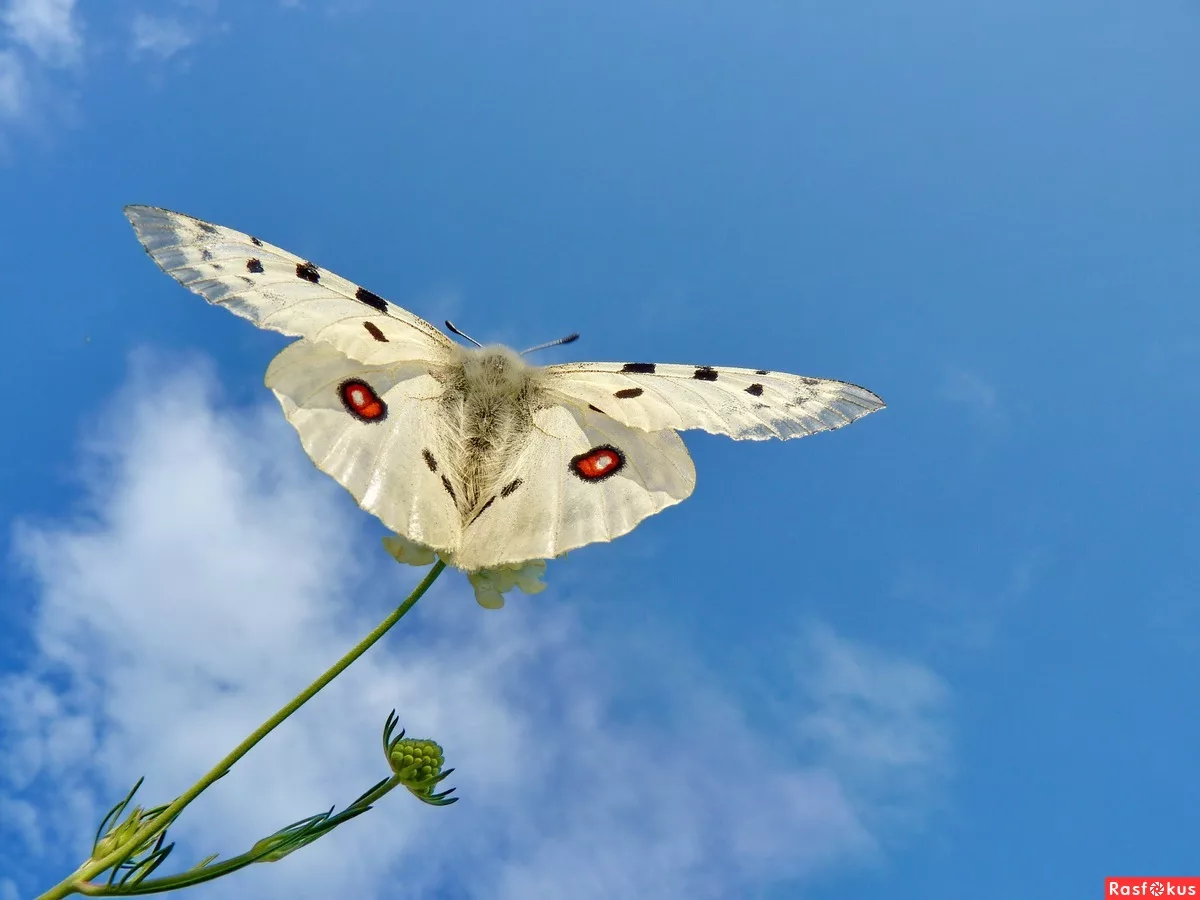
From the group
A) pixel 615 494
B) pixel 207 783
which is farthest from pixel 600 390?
pixel 207 783

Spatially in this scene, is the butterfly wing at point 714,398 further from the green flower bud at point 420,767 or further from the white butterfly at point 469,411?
the green flower bud at point 420,767

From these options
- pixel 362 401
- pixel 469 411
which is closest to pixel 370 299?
pixel 362 401

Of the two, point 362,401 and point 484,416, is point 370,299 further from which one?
point 484,416

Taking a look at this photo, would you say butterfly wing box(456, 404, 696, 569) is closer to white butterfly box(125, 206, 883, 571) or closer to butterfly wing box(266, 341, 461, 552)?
white butterfly box(125, 206, 883, 571)

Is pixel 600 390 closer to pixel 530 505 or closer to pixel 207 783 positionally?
pixel 530 505

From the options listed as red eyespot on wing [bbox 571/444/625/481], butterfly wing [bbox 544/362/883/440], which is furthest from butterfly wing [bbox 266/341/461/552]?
butterfly wing [bbox 544/362/883/440]

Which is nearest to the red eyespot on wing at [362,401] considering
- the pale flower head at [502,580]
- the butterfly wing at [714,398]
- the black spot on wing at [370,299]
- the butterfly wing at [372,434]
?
the butterfly wing at [372,434]
